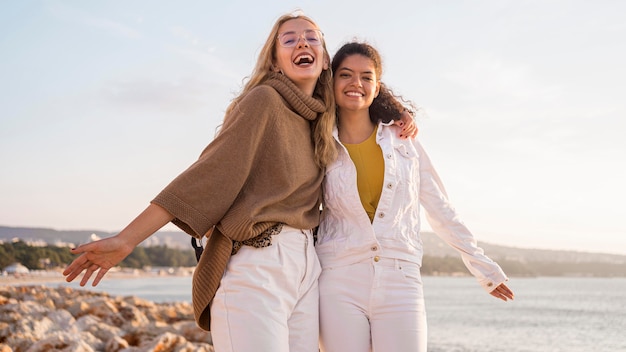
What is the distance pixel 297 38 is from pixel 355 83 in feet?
1.29

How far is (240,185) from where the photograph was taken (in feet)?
9.61

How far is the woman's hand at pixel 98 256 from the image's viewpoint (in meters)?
2.65

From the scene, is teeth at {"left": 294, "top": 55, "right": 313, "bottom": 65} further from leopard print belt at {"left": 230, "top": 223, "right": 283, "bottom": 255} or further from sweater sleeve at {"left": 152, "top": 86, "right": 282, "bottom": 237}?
leopard print belt at {"left": 230, "top": 223, "right": 283, "bottom": 255}

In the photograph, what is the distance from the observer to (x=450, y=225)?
145 inches

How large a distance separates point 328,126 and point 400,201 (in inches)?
20.0

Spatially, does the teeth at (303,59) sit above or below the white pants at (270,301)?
above

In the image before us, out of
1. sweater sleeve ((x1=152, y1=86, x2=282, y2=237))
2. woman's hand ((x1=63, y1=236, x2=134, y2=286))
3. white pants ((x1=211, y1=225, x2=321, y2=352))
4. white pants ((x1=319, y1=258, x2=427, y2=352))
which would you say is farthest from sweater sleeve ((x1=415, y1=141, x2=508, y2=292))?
woman's hand ((x1=63, y1=236, x2=134, y2=286))

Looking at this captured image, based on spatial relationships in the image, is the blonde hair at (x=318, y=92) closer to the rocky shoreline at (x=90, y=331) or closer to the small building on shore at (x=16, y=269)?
the rocky shoreline at (x=90, y=331)

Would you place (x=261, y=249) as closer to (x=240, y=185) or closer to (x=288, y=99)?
(x=240, y=185)

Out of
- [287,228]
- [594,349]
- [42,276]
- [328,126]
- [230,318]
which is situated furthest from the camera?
[42,276]

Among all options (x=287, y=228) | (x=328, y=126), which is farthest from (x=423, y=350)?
(x=328, y=126)

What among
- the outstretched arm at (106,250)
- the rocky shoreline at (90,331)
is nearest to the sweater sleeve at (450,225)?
the outstretched arm at (106,250)

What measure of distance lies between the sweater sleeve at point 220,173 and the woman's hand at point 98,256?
239mm

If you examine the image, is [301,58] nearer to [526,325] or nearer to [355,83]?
[355,83]
